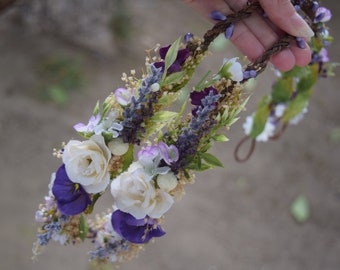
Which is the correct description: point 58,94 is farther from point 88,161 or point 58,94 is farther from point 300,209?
point 88,161

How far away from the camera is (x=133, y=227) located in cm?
88

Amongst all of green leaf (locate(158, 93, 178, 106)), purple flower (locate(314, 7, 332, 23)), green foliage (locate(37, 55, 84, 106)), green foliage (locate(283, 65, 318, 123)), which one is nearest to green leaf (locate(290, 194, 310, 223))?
green foliage (locate(283, 65, 318, 123))

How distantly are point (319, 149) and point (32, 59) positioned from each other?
159cm

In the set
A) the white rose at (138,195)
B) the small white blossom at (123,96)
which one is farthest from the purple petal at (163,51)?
the white rose at (138,195)

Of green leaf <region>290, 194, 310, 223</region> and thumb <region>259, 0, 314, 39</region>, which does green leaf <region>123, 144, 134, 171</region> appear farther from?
green leaf <region>290, 194, 310, 223</region>

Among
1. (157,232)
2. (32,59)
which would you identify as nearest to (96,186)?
(157,232)

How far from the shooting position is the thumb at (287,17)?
1.02 metres

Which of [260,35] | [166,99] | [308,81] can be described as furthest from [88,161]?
[308,81]

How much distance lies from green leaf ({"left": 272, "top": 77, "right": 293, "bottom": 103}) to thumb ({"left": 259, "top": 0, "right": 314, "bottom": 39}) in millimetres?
336

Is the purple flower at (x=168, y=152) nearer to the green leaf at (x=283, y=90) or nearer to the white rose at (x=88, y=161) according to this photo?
the white rose at (x=88, y=161)

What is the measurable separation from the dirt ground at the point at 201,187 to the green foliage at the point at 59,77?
5cm

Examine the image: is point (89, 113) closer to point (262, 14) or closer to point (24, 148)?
point (24, 148)

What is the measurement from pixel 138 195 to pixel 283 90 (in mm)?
689

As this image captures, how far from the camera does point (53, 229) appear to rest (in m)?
0.94
